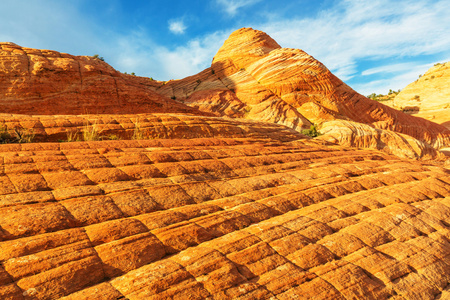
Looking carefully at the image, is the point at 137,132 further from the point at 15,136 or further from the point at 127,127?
the point at 15,136

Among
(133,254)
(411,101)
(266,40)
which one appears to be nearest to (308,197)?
(133,254)

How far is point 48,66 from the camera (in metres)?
17.5

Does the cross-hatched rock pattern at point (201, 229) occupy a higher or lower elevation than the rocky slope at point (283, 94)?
lower

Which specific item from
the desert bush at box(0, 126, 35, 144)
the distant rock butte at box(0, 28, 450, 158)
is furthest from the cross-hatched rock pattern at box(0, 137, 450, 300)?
the distant rock butte at box(0, 28, 450, 158)

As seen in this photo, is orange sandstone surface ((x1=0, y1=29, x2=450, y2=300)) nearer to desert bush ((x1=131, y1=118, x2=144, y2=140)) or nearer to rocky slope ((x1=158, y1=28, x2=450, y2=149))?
desert bush ((x1=131, y1=118, x2=144, y2=140))

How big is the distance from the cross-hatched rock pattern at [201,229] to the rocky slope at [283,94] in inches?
733

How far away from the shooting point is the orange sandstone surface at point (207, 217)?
3404mm

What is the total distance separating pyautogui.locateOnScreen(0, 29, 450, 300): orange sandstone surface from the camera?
11.2ft

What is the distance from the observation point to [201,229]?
4.39 metres

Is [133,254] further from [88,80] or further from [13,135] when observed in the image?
[88,80]

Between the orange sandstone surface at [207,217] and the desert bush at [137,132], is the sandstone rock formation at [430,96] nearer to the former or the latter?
the orange sandstone surface at [207,217]

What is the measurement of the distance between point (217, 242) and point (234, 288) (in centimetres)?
86

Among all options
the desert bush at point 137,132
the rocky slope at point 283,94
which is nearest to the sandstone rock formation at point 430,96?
the rocky slope at point 283,94

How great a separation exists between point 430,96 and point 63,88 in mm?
44158
